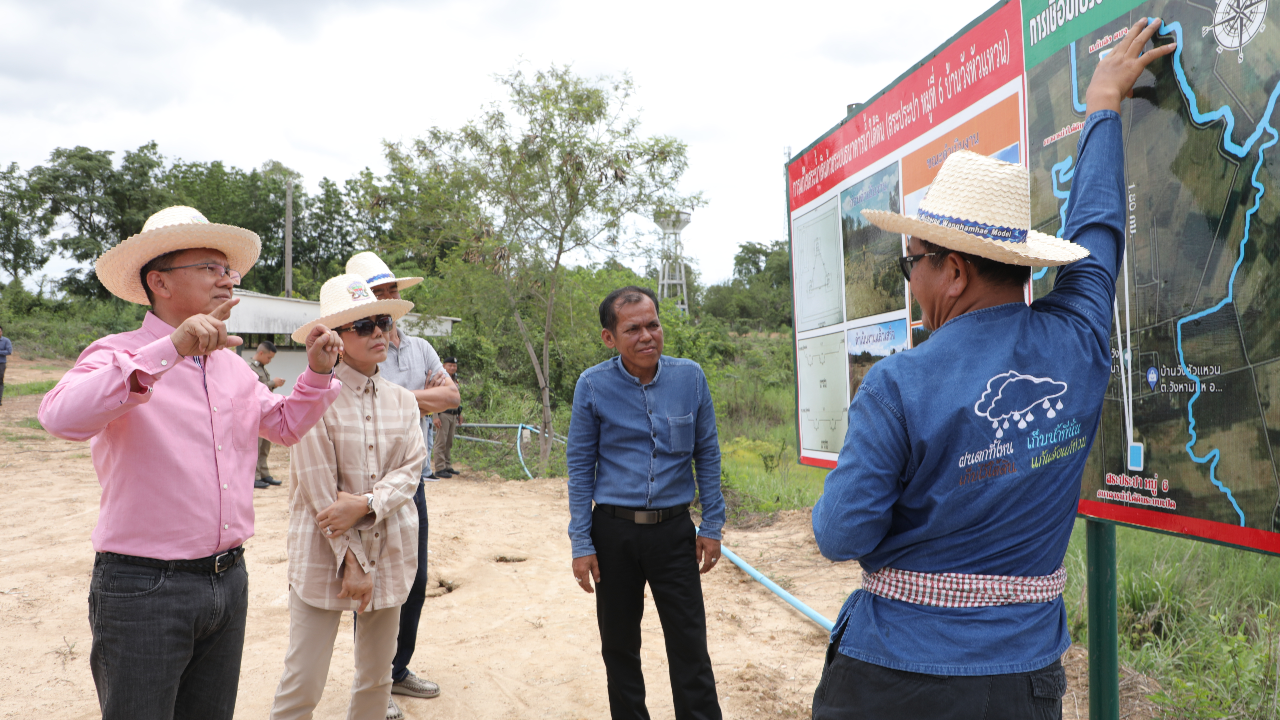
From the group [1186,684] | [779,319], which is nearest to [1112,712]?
[1186,684]

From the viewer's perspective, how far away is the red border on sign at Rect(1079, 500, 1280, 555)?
1837 millimetres

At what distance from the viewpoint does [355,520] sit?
2.90m

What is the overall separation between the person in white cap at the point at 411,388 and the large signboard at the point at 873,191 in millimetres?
1919

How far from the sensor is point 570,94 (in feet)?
36.0

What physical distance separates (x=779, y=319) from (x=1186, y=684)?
33.0m

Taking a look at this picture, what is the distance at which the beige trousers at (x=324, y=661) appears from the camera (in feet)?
9.18

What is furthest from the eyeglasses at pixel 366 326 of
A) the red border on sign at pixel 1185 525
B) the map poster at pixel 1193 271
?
the red border on sign at pixel 1185 525

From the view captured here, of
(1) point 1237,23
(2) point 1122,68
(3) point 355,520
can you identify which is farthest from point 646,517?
(1) point 1237,23

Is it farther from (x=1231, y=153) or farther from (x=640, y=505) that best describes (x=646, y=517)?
(x=1231, y=153)

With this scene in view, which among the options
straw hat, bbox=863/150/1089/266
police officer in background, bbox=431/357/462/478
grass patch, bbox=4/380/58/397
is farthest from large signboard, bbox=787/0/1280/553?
grass patch, bbox=4/380/58/397

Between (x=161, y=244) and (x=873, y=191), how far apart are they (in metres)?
2.70

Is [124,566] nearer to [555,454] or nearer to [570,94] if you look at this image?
[570,94]

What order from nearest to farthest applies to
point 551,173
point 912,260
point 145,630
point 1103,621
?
point 912,260 → point 145,630 → point 1103,621 → point 551,173

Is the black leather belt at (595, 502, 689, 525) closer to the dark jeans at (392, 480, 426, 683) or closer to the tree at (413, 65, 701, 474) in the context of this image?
the dark jeans at (392, 480, 426, 683)
